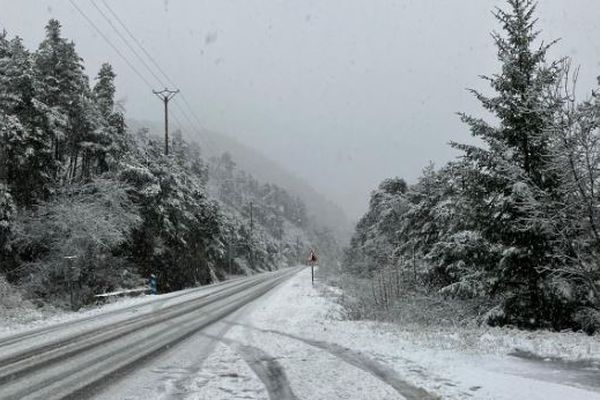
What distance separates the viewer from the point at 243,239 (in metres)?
93.7

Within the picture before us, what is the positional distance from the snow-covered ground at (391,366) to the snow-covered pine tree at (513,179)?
3.76 meters

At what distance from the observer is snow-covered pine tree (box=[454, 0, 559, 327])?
50.6 ft

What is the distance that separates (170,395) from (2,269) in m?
20.7

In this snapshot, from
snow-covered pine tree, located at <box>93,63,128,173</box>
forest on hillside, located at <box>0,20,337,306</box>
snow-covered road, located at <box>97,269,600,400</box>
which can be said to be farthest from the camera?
snow-covered pine tree, located at <box>93,63,128,173</box>

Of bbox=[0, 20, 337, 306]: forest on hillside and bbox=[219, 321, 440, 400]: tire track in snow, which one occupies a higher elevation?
bbox=[0, 20, 337, 306]: forest on hillside

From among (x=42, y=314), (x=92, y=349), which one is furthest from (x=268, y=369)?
(x=42, y=314)

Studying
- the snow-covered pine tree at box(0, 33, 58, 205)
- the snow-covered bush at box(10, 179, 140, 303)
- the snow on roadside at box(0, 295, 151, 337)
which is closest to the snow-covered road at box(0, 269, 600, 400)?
the snow on roadside at box(0, 295, 151, 337)

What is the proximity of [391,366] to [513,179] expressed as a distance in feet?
26.9

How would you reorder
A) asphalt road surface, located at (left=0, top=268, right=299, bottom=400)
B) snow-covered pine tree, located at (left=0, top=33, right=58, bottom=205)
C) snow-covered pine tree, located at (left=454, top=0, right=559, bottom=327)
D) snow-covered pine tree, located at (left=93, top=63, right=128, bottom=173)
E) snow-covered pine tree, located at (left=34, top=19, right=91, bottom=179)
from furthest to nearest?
1. snow-covered pine tree, located at (left=93, top=63, right=128, bottom=173)
2. snow-covered pine tree, located at (left=34, top=19, right=91, bottom=179)
3. snow-covered pine tree, located at (left=0, top=33, right=58, bottom=205)
4. snow-covered pine tree, located at (left=454, top=0, right=559, bottom=327)
5. asphalt road surface, located at (left=0, top=268, right=299, bottom=400)

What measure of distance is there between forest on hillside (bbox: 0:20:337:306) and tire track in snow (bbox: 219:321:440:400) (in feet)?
46.4

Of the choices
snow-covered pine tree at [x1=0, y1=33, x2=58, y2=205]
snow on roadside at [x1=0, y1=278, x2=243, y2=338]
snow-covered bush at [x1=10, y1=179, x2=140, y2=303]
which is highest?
snow-covered pine tree at [x1=0, y1=33, x2=58, y2=205]

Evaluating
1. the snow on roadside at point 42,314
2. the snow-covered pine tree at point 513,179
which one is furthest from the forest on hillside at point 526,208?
the snow on roadside at point 42,314

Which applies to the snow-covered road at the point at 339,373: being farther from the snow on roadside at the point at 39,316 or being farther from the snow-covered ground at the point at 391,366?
the snow on roadside at the point at 39,316

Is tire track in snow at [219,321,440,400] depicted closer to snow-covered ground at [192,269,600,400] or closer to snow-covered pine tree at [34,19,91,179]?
snow-covered ground at [192,269,600,400]
